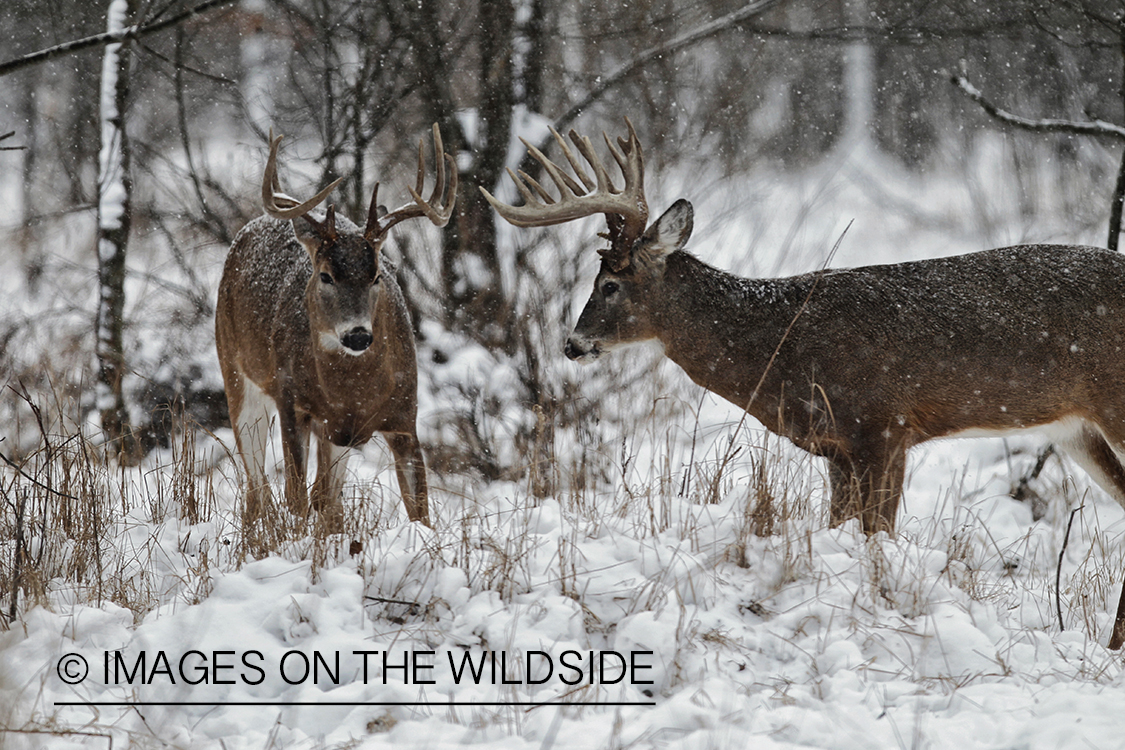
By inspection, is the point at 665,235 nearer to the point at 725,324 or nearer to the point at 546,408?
the point at 725,324

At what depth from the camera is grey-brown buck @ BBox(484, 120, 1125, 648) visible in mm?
5121

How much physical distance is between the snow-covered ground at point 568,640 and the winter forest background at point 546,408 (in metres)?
0.02

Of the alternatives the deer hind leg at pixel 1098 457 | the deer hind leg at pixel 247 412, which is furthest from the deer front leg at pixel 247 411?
the deer hind leg at pixel 1098 457

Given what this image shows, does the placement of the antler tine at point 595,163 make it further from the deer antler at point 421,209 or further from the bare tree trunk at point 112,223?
the bare tree trunk at point 112,223

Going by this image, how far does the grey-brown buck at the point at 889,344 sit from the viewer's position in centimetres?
512

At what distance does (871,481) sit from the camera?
16.7ft

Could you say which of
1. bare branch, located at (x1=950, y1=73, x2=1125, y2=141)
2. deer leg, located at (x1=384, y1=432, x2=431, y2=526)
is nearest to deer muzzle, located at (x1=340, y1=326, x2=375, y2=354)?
deer leg, located at (x1=384, y1=432, x2=431, y2=526)

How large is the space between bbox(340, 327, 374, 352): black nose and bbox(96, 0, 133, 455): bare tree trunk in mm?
2944

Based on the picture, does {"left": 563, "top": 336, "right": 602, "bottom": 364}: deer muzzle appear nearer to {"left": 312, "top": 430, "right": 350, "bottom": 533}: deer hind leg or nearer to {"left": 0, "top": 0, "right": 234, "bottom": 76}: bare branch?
{"left": 312, "top": 430, "right": 350, "bottom": 533}: deer hind leg

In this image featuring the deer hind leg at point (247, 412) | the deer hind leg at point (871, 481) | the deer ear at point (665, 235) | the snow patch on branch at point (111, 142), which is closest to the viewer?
the deer hind leg at point (871, 481)

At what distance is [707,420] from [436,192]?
4.05 m

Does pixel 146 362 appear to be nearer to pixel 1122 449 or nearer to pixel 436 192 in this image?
pixel 436 192

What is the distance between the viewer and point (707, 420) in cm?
918

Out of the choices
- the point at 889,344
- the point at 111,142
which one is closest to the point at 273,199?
the point at 111,142
